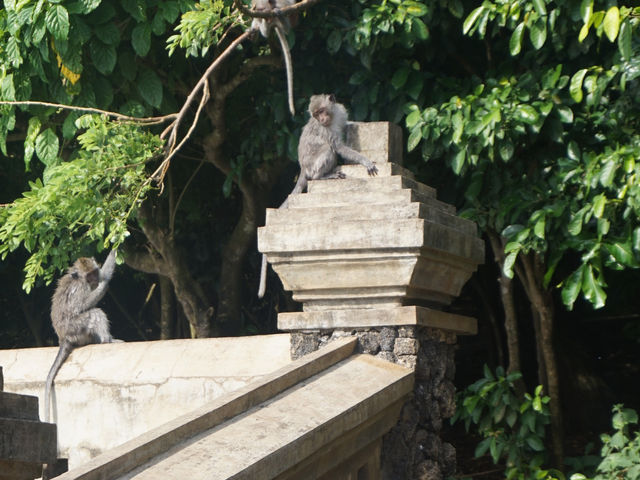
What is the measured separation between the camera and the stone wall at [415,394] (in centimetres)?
350

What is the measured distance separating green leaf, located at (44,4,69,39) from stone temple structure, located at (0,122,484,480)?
80.6 inches

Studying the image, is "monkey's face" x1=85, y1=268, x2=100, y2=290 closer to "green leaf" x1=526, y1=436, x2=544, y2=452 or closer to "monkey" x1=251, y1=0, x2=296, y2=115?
"monkey" x1=251, y1=0, x2=296, y2=115

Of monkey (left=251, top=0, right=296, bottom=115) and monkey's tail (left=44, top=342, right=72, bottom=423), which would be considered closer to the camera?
monkey's tail (left=44, top=342, right=72, bottom=423)

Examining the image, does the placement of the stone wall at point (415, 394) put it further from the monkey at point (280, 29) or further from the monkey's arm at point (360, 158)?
the monkey at point (280, 29)

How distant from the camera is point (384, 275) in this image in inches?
137

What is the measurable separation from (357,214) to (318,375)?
59 cm

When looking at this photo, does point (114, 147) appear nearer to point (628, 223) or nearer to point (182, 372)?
point (182, 372)

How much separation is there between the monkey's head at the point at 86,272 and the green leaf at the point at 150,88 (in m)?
1.36

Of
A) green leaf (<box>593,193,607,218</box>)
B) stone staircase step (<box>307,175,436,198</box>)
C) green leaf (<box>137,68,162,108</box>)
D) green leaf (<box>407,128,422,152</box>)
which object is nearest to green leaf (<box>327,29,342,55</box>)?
green leaf (<box>407,128,422,152</box>)

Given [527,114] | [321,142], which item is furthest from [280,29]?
[527,114]

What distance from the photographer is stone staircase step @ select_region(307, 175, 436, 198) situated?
11.6 feet

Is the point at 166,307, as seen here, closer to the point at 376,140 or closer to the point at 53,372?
the point at 53,372

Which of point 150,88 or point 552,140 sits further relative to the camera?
point 150,88

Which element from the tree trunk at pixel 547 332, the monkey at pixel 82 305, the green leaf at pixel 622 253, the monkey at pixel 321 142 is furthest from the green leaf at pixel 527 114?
the monkey at pixel 82 305
